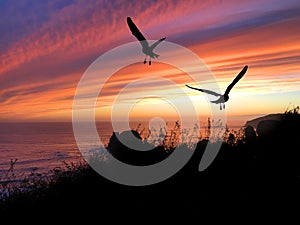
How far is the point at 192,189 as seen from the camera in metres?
8.95

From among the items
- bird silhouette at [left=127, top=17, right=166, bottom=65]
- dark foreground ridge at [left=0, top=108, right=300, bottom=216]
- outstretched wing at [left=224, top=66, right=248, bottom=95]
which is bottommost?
dark foreground ridge at [left=0, top=108, right=300, bottom=216]

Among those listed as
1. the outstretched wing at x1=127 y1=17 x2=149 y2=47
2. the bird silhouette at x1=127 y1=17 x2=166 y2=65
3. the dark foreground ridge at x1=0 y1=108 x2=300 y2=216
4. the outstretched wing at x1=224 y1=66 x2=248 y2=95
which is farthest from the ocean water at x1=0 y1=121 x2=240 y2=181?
the outstretched wing at x1=127 y1=17 x2=149 y2=47

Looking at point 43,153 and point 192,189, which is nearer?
point 192,189

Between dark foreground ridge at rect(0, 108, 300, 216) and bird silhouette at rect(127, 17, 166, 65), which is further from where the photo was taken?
dark foreground ridge at rect(0, 108, 300, 216)

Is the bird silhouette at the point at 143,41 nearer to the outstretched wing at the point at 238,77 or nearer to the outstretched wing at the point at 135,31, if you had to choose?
the outstretched wing at the point at 135,31

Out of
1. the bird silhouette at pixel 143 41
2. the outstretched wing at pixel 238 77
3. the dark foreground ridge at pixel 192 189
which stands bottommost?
the dark foreground ridge at pixel 192 189

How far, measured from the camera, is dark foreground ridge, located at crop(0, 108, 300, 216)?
821cm

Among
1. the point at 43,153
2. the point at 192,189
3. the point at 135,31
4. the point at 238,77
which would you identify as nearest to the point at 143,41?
the point at 135,31

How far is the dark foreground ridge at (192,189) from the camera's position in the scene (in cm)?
821

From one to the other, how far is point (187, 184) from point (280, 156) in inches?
132

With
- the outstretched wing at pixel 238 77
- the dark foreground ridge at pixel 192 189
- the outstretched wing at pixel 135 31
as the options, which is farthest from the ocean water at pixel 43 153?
the outstretched wing at pixel 135 31

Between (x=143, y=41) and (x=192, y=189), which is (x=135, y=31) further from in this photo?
(x=192, y=189)

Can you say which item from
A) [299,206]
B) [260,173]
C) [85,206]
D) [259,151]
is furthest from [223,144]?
[85,206]

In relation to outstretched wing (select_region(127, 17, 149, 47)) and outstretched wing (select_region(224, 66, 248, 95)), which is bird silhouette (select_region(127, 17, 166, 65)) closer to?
outstretched wing (select_region(127, 17, 149, 47))
